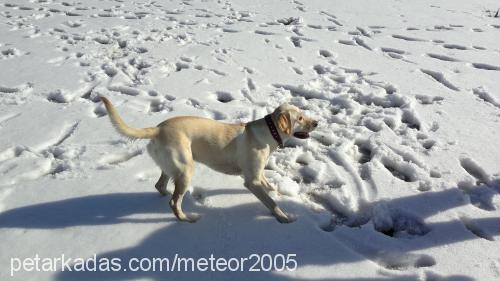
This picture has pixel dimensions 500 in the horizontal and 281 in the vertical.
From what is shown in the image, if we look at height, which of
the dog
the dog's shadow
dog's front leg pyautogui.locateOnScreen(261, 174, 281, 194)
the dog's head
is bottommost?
the dog's shadow

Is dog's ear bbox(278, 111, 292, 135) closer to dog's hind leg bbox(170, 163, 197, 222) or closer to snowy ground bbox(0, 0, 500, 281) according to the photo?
snowy ground bbox(0, 0, 500, 281)

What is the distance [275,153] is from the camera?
4.45m

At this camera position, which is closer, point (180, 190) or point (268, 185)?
point (180, 190)

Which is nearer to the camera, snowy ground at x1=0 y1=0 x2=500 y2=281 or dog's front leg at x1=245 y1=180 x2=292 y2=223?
snowy ground at x1=0 y1=0 x2=500 y2=281

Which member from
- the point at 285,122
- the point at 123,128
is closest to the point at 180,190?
the point at 123,128

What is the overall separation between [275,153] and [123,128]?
5.89 feet

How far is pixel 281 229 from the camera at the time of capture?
3.41 meters

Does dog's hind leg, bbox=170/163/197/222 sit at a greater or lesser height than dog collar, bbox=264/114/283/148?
lesser

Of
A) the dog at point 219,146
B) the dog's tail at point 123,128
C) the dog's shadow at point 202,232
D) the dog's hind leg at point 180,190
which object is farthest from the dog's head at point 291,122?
the dog's tail at point 123,128

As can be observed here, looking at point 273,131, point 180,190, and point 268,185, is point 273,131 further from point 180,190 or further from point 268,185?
point 180,190

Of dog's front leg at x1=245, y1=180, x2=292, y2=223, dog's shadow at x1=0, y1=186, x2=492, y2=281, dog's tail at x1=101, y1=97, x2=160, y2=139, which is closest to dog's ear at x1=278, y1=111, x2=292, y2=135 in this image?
dog's front leg at x1=245, y1=180, x2=292, y2=223

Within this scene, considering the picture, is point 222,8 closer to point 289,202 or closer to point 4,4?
point 4,4

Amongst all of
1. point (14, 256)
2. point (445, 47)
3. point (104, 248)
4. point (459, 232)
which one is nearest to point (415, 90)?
point (445, 47)

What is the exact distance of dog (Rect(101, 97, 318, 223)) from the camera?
336cm
